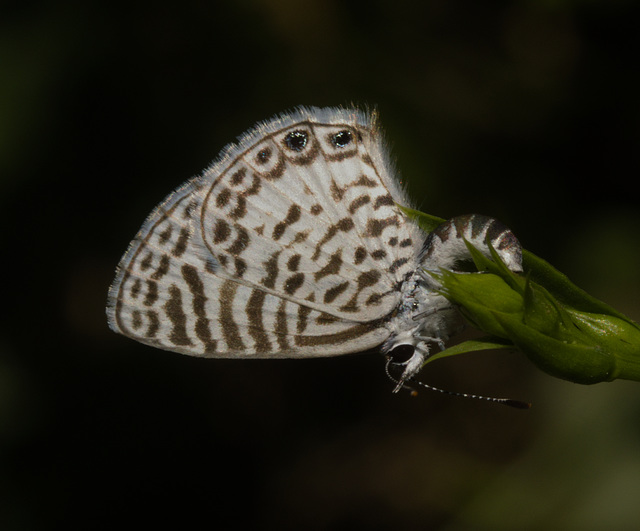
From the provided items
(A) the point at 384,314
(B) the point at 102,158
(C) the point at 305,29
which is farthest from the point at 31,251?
(A) the point at 384,314

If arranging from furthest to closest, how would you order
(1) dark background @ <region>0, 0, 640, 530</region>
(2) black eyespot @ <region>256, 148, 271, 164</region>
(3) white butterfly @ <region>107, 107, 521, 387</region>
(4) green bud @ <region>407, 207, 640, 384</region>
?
(1) dark background @ <region>0, 0, 640, 530</region> → (2) black eyespot @ <region>256, 148, 271, 164</region> → (3) white butterfly @ <region>107, 107, 521, 387</region> → (4) green bud @ <region>407, 207, 640, 384</region>

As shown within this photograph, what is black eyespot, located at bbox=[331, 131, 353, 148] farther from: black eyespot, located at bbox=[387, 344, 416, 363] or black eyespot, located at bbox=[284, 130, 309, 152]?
black eyespot, located at bbox=[387, 344, 416, 363]

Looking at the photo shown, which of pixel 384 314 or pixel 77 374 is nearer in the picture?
pixel 384 314

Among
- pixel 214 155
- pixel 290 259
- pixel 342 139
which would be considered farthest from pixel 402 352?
pixel 214 155

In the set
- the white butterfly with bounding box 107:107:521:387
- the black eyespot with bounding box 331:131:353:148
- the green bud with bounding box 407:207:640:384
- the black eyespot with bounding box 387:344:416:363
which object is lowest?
the black eyespot with bounding box 387:344:416:363

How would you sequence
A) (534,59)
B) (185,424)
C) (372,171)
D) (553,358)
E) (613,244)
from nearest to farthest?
(553,358)
(372,171)
(613,244)
(534,59)
(185,424)

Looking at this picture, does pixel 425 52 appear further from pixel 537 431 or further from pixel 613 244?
pixel 537 431

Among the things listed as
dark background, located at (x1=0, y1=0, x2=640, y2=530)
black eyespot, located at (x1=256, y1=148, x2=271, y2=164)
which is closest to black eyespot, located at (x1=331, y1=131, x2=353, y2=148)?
black eyespot, located at (x1=256, y1=148, x2=271, y2=164)
